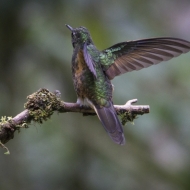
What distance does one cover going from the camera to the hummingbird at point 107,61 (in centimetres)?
333

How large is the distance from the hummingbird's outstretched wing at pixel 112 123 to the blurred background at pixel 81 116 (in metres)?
1.27

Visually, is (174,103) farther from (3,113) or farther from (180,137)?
(3,113)

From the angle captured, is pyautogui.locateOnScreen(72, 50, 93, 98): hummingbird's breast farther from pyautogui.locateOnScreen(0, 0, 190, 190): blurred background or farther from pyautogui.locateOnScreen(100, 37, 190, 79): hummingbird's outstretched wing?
pyautogui.locateOnScreen(0, 0, 190, 190): blurred background

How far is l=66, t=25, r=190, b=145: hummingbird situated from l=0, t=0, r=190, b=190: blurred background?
876mm

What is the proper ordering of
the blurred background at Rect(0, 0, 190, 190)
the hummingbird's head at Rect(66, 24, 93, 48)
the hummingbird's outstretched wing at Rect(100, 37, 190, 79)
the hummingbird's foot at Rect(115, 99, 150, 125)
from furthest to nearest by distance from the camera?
the blurred background at Rect(0, 0, 190, 190)
the hummingbird's head at Rect(66, 24, 93, 48)
the hummingbird's outstretched wing at Rect(100, 37, 190, 79)
the hummingbird's foot at Rect(115, 99, 150, 125)

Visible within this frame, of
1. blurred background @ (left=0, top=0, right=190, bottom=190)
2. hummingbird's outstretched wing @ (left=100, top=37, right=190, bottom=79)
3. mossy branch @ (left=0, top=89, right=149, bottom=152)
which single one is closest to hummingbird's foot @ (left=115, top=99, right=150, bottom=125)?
mossy branch @ (left=0, top=89, right=149, bottom=152)

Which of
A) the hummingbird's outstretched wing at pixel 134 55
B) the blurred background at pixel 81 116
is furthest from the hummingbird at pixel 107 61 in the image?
the blurred background at pixel 81 116

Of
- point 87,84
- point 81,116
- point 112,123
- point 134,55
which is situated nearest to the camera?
point 112,123

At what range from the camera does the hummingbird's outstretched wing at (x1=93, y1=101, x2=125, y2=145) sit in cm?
294

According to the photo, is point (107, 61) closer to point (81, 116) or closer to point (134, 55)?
point (134, 55)

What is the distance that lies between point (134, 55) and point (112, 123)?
2.60 feet

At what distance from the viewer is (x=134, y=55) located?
3.64m

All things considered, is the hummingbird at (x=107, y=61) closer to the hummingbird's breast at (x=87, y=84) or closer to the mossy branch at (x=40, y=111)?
the hummingbird's breast at (x=87, y=84)

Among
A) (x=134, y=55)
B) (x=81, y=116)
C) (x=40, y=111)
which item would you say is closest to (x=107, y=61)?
(x=134, y=55)
